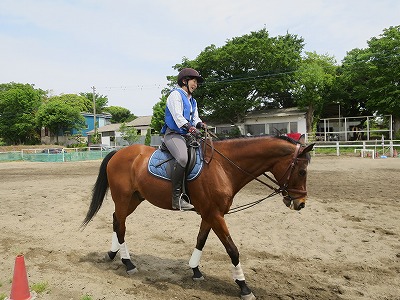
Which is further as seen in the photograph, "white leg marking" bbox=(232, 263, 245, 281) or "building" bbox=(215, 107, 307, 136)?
"building" bbox=(215, 107, 307, 136)

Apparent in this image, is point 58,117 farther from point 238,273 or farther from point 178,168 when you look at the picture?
point 238,273

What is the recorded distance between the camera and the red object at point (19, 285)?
3691mm

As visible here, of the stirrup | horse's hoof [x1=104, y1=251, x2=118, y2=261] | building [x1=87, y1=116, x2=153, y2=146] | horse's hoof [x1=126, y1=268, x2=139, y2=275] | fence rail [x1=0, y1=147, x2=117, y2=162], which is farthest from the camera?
building [x1=87, y1=116, x2=153, y2=146]

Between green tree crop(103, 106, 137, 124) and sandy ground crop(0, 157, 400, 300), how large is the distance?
76.6 meters

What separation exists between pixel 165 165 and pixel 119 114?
83811 millimetres

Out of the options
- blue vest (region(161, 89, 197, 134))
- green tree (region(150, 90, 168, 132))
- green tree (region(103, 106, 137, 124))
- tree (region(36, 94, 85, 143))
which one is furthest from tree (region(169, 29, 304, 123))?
green tree (region(103, 106, 137, 124))

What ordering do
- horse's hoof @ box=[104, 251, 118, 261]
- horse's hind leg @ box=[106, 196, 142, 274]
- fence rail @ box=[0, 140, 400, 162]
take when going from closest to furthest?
horse's hind leg @ box=[106, 196, 142, 274], horse's hoof @ box=[104, 251, 118, 261], fence rail @ box=[0, 140, 400, 162]

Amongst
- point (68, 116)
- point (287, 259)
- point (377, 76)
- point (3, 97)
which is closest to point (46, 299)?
point (287, 259)

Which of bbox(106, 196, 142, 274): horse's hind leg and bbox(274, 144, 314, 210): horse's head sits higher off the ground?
bbox(274, 144, 314, 210): horse's head

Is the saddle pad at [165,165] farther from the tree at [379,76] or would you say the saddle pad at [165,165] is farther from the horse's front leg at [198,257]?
the tree at [379,76]

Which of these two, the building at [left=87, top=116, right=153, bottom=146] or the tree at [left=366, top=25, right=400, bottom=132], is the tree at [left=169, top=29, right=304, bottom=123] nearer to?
the tree at [left=366, top=25, right=400, bottom=132]

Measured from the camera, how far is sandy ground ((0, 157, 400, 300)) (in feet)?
13.4

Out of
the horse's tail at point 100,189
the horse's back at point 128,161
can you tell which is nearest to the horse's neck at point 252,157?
the horse's back at point 128,161

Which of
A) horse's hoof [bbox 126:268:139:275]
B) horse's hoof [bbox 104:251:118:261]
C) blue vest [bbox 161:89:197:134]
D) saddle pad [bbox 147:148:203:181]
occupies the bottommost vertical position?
horse's hoof [bbox 126:268:139:275]
